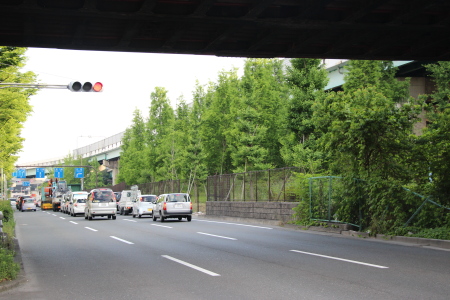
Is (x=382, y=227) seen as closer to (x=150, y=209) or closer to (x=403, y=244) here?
(x=403, y=244)

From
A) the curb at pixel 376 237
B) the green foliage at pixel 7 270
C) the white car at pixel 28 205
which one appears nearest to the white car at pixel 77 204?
the curb at pixel 376 237

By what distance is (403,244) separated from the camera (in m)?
16.1

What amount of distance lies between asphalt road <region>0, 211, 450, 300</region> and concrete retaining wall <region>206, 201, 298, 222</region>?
28.9ft

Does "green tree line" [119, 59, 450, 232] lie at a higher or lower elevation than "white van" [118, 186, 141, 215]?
higher

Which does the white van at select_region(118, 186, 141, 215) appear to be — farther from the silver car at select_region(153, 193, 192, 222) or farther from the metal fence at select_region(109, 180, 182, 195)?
the silver car at select_region(153, 193, 192, 222)

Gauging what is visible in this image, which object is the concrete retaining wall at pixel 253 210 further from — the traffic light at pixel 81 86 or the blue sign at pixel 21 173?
the blue sign at pixel 21 173

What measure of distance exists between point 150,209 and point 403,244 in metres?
24.8

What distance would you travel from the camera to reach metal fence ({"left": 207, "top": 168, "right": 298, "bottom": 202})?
27391mm

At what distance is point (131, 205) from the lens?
44594 mm

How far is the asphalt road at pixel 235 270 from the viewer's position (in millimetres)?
8492

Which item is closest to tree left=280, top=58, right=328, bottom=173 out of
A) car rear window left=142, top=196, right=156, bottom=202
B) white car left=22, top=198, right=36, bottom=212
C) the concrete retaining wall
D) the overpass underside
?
the concrete retaining wall

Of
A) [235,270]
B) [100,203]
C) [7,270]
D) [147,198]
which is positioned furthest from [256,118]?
[7,270]

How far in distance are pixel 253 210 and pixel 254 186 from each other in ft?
5.21

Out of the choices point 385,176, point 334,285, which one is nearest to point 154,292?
point 334,285
